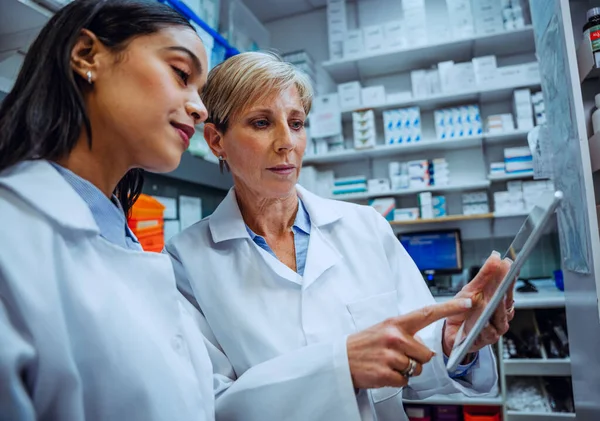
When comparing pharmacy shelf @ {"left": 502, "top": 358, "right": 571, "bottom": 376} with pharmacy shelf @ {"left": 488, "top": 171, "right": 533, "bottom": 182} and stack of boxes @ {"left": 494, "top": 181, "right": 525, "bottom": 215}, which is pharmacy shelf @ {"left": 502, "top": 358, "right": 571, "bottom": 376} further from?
pharmacy shelf @ {"left": 488, "top": 171, "right": 533, "bottom": 182}

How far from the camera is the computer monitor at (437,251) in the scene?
3.33m

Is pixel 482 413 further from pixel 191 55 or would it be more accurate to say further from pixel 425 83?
pixel 191 55

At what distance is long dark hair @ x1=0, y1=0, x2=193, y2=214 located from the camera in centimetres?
60

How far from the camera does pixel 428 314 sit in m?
0.65

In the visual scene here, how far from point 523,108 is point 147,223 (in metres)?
2.93

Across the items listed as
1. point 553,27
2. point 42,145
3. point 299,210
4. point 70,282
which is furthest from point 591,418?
point 42,145

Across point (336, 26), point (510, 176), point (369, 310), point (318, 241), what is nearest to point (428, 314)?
point (369, 310)

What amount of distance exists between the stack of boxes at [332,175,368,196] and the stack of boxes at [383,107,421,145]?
0.41 m

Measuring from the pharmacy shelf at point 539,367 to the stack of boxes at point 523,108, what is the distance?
176cm

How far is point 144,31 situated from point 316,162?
10.9 feet

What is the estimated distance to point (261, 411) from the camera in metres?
0.75

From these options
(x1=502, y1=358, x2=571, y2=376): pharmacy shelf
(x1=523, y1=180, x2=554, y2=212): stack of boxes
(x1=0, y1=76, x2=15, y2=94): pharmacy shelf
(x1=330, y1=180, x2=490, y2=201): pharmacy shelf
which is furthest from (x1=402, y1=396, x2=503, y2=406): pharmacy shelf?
(x1=0, y1=76, x2=15, y2=94): pharmacy shelf

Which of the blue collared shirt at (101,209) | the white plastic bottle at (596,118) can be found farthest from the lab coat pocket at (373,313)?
the white plastic bottle at (596,118)

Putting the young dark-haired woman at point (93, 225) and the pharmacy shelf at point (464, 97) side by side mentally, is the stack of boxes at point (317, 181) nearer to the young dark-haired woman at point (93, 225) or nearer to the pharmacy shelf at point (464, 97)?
the pharmacy shelf at point (464, 97)
